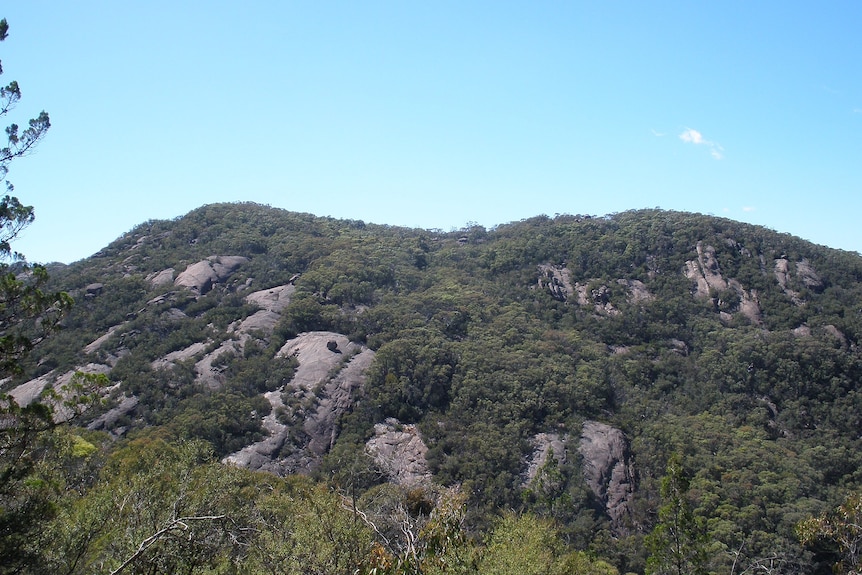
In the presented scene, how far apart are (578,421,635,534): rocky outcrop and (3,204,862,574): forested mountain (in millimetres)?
229

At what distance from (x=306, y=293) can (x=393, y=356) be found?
20104mm

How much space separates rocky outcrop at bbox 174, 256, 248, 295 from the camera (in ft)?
274

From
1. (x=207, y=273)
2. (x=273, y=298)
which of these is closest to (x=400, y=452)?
(x=273, y=298)

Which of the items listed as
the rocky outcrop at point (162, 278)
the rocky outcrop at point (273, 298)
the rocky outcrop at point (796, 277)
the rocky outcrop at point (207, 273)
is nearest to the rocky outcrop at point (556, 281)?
the rocky outcrop at point (796, 277)

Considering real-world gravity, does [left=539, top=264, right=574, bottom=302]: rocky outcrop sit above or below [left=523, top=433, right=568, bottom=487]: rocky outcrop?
above

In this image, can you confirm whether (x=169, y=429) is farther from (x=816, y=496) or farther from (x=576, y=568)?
(x=816, y=496)

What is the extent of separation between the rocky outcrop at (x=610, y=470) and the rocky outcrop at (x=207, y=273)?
59.2 metres

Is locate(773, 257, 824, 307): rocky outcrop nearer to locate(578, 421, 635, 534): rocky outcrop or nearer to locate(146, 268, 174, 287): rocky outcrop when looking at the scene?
locate(578, 421, 635, 534): rocky outcrop

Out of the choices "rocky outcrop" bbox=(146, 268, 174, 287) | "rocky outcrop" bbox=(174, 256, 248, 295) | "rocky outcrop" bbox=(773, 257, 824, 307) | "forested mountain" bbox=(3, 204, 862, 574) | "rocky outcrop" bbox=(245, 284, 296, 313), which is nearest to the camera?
"forested mountain" bbox=(3, 204, 862, 574)

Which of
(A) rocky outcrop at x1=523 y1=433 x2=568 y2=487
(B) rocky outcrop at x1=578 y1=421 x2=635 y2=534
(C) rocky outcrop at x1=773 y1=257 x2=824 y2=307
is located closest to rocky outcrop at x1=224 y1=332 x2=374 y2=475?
(A) rocky outcrop at x1=523 y1=433 x2=568 y2=487

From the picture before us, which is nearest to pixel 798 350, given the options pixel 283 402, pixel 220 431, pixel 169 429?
pixel 283 402

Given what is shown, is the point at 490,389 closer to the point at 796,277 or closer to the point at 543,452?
the point at 543,452

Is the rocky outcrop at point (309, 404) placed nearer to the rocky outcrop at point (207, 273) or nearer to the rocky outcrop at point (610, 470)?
the rocky outcrop at point (207, 273)

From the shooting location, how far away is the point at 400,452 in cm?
5919
